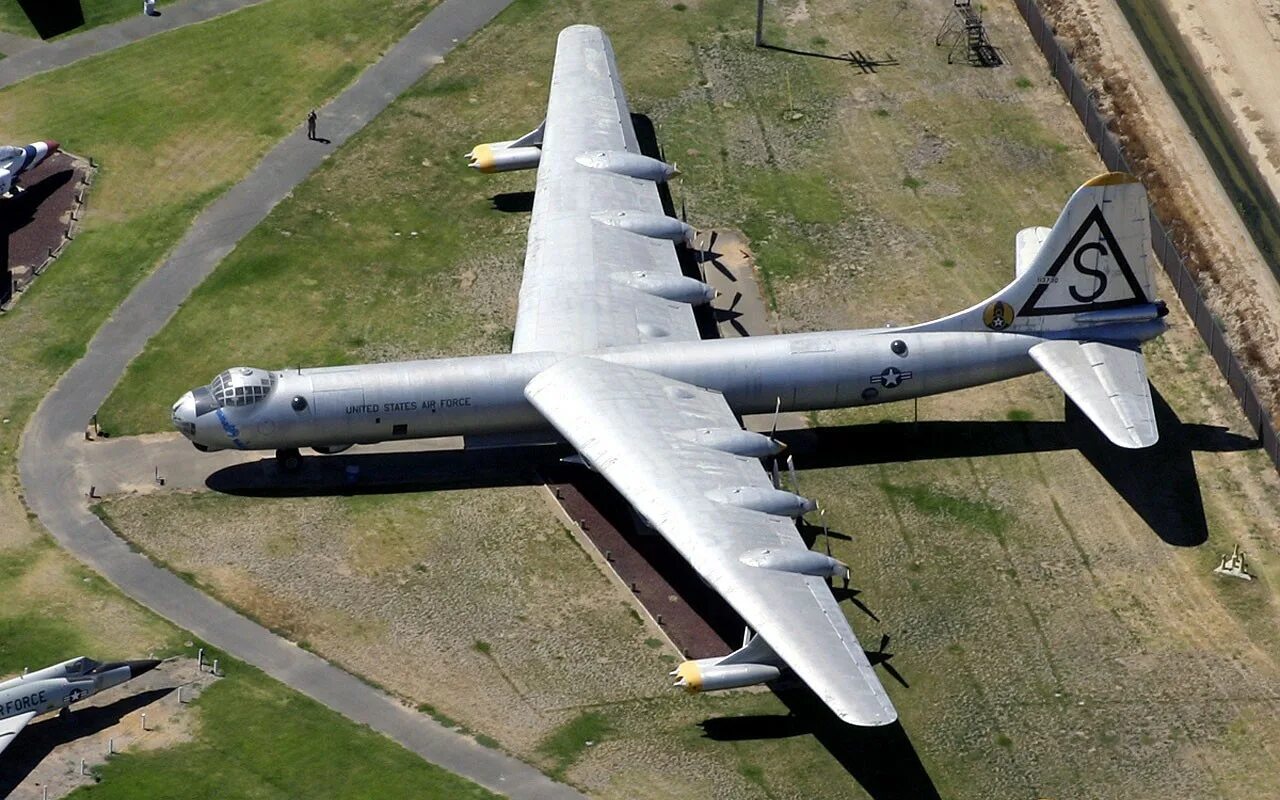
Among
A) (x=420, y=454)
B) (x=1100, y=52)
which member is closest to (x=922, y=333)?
(x=420, y=454)

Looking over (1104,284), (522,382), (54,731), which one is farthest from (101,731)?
(1104,284)

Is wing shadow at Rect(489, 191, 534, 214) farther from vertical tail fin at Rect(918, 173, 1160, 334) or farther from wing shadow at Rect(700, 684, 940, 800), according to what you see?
wing shadow at Rect(700, 684, 940, 800)

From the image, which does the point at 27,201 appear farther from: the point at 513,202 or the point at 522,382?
the point at 522,382

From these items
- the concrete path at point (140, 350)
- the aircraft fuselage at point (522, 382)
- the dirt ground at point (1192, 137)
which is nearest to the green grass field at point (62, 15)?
the concrete path at point (140, 350)

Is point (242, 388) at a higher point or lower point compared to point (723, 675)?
higher

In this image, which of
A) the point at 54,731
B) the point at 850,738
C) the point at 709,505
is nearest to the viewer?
the point at 54,731

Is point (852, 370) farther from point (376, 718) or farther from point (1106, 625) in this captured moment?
point (376, 718)
